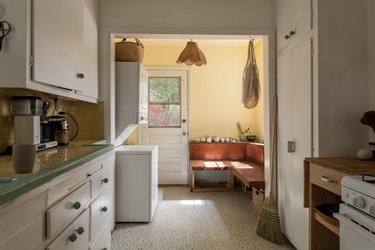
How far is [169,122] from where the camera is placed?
4594 mm

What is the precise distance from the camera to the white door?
4.55 meters

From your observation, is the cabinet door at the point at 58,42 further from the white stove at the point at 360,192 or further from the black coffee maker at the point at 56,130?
the white stove at the point at 360,192

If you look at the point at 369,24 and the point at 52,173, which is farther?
the point at 369,24

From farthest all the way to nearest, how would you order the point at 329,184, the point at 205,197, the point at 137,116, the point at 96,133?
1. the point at 205,197
2. the point at 137,116
3. the point at 96,133
4. the point at 329,184

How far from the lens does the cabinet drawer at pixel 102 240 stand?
64.9 inches

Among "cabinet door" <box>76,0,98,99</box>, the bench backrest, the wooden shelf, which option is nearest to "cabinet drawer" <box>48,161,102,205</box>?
"cabinet door" <box>76,0,98,99</box>

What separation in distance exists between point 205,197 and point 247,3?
8.58ft

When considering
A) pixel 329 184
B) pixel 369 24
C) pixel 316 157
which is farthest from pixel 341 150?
pixel 369 24

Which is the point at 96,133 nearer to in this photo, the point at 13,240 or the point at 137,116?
the point at 137,116

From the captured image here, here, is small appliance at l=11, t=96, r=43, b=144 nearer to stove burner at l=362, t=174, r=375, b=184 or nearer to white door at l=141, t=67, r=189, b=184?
stove burner at l=362, t=174, r=375, b=184

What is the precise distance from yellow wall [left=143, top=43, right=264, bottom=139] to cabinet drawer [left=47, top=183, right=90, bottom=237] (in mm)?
3298

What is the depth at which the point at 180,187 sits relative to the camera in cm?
441

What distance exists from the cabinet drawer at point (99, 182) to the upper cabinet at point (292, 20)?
187cm

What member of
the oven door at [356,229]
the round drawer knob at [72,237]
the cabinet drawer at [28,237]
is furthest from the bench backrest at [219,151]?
the cabinet drawer at [28,237]
